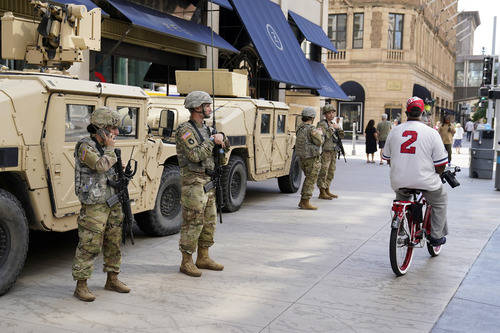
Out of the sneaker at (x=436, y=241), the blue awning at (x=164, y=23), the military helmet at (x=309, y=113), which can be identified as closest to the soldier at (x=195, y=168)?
the sneaker at (x=436, y=241)

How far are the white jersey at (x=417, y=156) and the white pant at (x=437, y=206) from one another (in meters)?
0.15

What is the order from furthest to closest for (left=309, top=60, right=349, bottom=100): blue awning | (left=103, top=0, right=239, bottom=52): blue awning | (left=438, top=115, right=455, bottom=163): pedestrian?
(left=309, top=60, right=349, bottom=100): blue awning → (left=438, top=115, right=455, bottom=163): pedestrian → (left=103, top=0, right=239, bottom=52): blue awning

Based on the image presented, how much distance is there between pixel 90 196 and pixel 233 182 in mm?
5133

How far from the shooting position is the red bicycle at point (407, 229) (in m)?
6.16

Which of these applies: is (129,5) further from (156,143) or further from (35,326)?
(35,326)

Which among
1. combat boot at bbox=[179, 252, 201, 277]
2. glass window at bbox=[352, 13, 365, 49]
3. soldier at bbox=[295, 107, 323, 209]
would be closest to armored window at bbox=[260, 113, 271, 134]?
soldier at bbox=[295, 107, 323, 209]

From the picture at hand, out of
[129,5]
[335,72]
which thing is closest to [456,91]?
[335,72]

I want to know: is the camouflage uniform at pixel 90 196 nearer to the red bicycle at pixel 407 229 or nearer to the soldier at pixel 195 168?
the soldier at pixel 195 168

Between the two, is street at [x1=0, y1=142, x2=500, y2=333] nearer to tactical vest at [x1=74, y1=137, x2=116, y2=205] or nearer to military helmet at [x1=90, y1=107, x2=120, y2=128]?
tactical vest at [x1=74, y1=137, x2=116, y2=205]

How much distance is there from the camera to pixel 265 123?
1082 centimetres

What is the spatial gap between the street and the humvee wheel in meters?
0.60

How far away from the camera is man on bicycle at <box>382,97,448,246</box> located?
626 cm

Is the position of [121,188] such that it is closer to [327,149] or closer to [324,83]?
[327,149]

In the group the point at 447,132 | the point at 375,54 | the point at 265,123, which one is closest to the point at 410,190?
the point at 265,123
